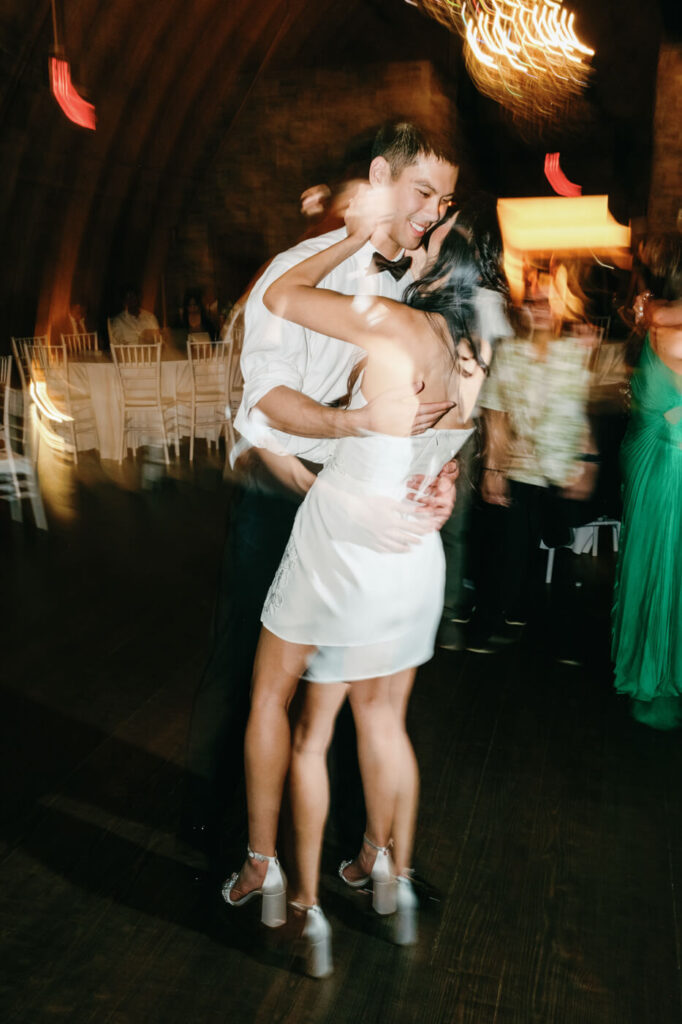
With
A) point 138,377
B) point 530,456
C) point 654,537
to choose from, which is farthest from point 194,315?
point 654,537

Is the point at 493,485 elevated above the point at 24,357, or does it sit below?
below

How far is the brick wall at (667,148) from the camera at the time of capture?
17.7ft

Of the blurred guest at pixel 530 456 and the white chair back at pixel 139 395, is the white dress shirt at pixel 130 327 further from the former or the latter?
the blurred guest at pixel 530 456

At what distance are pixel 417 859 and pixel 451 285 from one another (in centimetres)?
123

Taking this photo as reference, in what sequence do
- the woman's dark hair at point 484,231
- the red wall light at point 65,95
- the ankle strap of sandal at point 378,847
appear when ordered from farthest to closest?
the red wall light at point 65,95, the ankle strap of sandal at point 378,847, the woman's dark hair at point 484,231

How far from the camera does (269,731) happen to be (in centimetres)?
158

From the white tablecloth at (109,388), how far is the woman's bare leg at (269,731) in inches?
157

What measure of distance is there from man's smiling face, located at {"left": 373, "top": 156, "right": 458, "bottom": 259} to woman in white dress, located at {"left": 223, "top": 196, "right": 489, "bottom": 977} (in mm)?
49

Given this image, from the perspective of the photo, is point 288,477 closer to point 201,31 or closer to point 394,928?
point 394,928

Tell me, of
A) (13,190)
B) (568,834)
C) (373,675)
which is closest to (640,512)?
(568,834)

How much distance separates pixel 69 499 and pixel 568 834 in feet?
11.8

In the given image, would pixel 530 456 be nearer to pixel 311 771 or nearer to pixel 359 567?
pixel 359 567

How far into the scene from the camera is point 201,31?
6.58m

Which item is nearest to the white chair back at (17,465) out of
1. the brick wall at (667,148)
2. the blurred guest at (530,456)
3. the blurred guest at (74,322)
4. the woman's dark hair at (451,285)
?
the blurred guest at (530,456)
